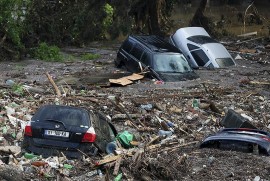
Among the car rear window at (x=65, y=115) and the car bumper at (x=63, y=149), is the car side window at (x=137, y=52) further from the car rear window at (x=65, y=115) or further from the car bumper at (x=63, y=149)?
the car bumper at (x=63, y=149)

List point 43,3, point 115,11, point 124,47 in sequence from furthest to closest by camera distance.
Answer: point 115,11 → point 43,3 → point 124,47

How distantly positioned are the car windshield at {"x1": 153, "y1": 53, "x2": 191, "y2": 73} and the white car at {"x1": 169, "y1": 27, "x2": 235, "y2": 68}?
2542 millimetres

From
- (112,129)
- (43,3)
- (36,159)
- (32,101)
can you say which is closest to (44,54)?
(43,3)

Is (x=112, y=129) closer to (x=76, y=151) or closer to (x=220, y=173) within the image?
(x=76, y=151)

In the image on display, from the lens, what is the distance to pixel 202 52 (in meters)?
22.9

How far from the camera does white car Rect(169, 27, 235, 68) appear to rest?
2281 centimetres

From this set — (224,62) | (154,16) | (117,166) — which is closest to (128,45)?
(224,62)

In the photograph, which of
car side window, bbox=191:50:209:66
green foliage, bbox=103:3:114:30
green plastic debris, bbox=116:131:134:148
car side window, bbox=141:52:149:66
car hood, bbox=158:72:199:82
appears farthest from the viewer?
green foliage, bbox=103:3:114:30

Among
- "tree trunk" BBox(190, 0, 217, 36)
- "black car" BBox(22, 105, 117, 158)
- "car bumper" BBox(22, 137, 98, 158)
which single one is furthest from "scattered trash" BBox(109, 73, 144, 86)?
"tree trunk" BBox(190, 0, 217, 36)

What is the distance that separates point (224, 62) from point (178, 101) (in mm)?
7177

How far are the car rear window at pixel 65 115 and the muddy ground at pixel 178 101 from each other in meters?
1.07

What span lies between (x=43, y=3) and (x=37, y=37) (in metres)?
2.25

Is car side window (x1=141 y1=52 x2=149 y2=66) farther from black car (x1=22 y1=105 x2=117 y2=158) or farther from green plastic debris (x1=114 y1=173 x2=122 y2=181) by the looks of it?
green plastic debris (x1=114 y1=173 x2=122 y2=181)

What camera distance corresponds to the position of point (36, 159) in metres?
9.71
